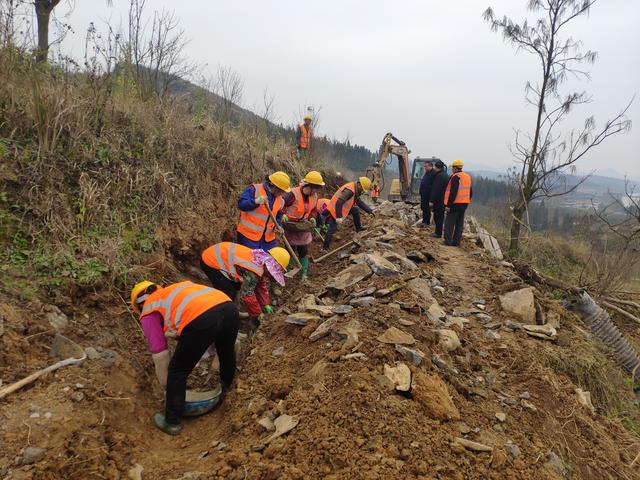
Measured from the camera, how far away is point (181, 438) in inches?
116

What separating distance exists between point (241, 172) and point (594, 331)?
5595mm

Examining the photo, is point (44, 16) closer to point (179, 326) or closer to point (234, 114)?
point (234, 114)

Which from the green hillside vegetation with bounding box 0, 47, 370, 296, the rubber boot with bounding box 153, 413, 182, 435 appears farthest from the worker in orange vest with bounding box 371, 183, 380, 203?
the rubber boot with bounding box 153, 413, 182, 435

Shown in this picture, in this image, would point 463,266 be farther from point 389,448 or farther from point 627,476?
point 389,448

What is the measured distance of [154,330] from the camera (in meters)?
2.97

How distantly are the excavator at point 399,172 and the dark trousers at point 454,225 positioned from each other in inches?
225

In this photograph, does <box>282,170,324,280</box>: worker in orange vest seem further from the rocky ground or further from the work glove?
the work glove

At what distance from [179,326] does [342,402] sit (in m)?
1.27

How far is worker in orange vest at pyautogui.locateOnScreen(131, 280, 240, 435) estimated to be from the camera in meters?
2.86

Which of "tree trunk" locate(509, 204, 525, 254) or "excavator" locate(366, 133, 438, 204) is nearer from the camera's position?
"tree trunk" locate(509, 204, 525, 254)

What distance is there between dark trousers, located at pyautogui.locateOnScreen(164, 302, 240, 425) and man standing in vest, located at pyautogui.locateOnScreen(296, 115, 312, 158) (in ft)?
23.1

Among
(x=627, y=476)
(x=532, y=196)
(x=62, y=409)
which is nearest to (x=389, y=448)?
(x=627, y=476)

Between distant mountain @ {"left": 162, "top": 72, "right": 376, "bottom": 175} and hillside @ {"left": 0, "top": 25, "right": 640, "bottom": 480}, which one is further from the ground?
distant mountain @ {"left": 162, "top": 72, "right": 376, "bottom": 175}

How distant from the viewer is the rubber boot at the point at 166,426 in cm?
296
